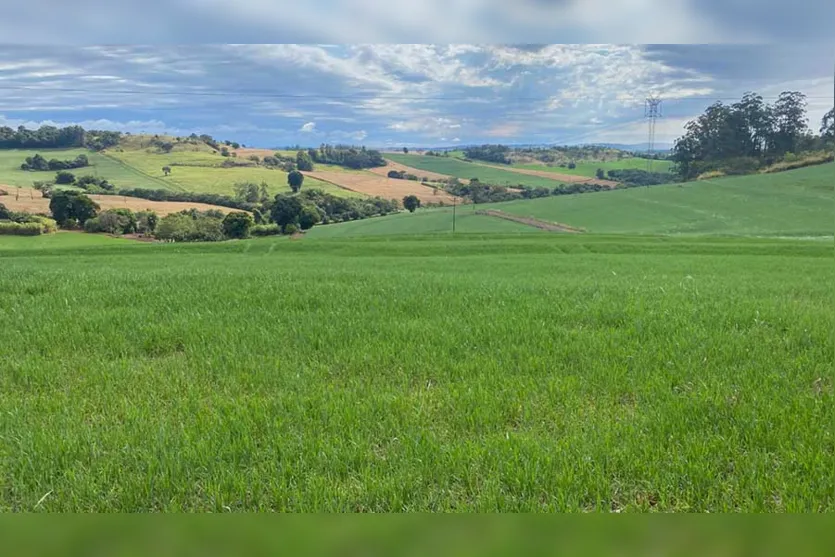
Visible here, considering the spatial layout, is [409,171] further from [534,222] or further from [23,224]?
[534,222]

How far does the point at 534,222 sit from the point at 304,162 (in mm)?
17164

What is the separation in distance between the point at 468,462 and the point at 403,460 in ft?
1.01

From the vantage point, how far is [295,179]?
1662 centimetres

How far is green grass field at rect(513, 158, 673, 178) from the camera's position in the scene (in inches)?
669

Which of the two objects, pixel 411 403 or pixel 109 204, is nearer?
pixel 411 403

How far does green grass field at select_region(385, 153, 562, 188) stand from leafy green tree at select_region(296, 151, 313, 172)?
2004mm

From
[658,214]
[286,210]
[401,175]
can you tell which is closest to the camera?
[401,175]

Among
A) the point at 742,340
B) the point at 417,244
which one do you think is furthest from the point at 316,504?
the point at 417,244

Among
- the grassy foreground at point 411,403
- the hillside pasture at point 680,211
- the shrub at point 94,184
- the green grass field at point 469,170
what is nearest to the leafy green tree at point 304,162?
the green grass field at point 469,170

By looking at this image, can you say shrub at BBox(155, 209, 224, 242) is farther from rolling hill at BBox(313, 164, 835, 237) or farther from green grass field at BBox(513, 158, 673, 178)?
green grass field at BBox(513, 158, 673, 178)

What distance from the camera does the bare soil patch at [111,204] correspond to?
1362 centimetres

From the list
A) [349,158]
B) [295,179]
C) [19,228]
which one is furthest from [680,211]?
[19,228]

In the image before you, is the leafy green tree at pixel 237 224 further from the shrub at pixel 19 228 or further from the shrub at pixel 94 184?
the shrub at pixel 19 228

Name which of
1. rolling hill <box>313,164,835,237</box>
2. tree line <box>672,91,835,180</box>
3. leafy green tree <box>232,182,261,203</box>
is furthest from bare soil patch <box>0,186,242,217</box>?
tree line <box>672,91,835,180</box>
